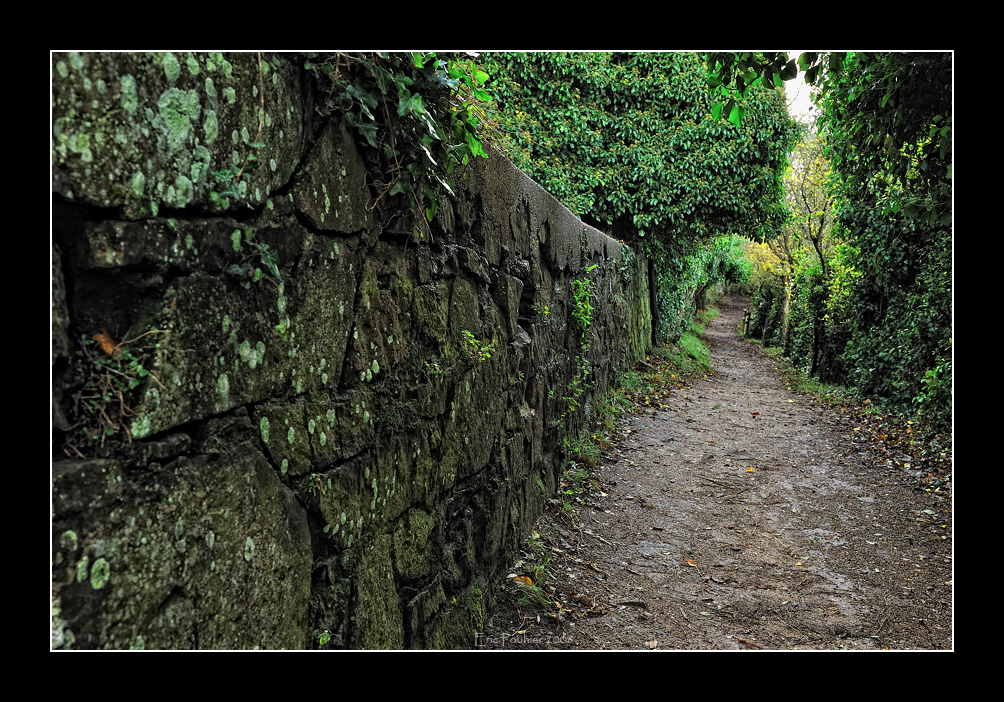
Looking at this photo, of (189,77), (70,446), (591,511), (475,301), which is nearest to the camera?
(70,446)

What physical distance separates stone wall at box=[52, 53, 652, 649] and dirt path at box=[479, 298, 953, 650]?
1330 millimetres

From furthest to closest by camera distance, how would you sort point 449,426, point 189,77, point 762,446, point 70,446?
1. point 762,446
2. point 449,426
3. point 189,77
4. point 70,446

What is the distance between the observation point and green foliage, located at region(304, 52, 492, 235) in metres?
2.00

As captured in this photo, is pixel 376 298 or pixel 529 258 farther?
pixel 529 258

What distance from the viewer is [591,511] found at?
5797 millimetres

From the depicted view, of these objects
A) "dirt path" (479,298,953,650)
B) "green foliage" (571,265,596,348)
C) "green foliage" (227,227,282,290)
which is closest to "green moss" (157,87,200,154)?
"green foliage" (227,227,282,290)

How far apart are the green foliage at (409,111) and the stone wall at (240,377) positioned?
9 centimetres

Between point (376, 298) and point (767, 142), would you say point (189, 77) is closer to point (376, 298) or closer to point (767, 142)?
point (376, 298)

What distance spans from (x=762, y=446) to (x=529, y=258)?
5.28m

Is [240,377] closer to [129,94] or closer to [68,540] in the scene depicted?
[68,540]

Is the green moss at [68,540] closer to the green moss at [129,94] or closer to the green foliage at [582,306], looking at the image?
the green moss at [129,94]

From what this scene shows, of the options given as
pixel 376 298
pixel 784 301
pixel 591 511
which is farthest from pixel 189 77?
pixel 784 301

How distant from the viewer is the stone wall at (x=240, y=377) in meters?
1.20

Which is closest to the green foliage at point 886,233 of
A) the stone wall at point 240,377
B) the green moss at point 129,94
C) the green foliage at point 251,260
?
the stone wall at point 240,377
